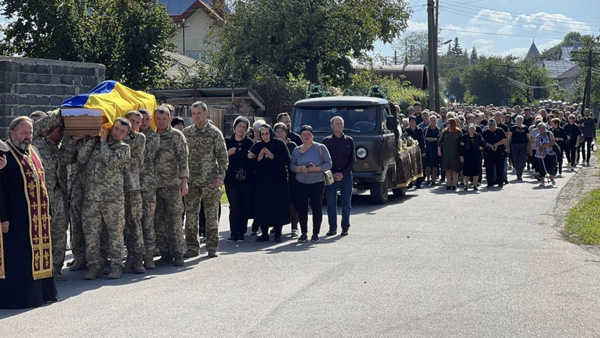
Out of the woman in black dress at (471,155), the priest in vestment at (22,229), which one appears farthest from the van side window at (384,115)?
the priest in vestment at (22,229)

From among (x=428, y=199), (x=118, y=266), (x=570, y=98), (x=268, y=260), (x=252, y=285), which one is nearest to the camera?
(x=252, y=285)

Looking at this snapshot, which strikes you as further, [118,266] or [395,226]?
[395,226]

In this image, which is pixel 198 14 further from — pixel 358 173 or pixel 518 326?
pixel 518 326

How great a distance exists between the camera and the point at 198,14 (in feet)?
209

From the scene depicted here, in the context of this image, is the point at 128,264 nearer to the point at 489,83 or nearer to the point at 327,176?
the point at 327,176

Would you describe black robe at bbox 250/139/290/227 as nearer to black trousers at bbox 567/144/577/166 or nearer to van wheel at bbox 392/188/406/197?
van wheel at bbox 392/188/406/197

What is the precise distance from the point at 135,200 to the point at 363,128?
29.6ft

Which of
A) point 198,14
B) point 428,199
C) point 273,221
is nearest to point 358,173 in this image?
point 428,199

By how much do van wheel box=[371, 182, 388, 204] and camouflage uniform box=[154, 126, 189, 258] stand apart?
8045 mm

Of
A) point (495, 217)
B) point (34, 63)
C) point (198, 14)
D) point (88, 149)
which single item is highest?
point (198, 14)

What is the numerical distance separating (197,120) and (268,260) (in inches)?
81.5

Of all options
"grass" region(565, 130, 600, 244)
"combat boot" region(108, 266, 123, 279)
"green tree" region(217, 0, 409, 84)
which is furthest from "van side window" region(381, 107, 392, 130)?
"green tree" region(217, 0, 409, 84)

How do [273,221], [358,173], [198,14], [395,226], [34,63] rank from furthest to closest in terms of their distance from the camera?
[198,14] < [358,173] < [34,63] < [395,226] < [273,221]

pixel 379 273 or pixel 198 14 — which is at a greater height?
pixel 198 14
